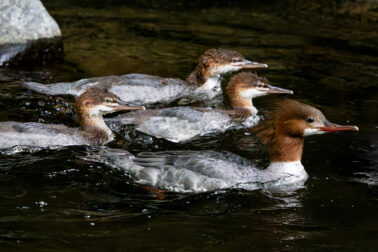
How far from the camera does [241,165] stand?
6566mm

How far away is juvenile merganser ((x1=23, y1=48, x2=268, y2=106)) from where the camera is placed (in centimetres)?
922

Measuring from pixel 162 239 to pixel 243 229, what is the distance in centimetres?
73

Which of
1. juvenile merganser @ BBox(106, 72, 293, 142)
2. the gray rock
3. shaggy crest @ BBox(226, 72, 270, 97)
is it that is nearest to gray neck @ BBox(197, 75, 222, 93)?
shaggy crest @ BBox(226, 72, 270, 97)

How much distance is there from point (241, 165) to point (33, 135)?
2392mm

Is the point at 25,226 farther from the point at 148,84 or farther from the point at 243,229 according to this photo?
the point at 148,84

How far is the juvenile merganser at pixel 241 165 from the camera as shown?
6418mm

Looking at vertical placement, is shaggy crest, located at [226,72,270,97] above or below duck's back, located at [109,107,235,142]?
above

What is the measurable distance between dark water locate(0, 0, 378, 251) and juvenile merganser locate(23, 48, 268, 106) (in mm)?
354

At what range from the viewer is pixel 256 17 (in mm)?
13523

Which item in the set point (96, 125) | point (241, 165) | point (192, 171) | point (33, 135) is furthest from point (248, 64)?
point (33, 135)

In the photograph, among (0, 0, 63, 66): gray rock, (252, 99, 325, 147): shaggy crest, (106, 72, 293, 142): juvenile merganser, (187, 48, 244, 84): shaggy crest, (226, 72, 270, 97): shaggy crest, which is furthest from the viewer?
(0, 0, 63, 66): gray rock

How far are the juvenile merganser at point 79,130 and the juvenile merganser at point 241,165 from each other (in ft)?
3.05

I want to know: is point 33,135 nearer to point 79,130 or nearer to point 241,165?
point 79,130

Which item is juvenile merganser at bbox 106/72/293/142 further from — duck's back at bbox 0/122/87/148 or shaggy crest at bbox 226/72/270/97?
duck's back at bbox 0/122/87/148
